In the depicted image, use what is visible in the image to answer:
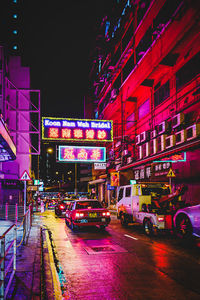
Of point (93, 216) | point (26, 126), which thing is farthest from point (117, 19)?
point (93, 216)

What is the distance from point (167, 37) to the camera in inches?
815

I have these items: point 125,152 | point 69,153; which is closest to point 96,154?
point 69,153

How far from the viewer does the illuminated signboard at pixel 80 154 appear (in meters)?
24.1

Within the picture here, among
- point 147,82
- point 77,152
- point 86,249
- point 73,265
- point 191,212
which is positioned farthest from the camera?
point 147,82

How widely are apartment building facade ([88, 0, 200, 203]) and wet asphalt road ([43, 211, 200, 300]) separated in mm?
6642

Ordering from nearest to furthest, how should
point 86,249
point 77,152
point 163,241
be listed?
point 86,249 < point 163,241 < point 77,152

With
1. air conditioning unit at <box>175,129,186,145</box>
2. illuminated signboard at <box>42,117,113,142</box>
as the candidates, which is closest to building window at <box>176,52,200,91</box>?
air conditioning unit at <box>175,129,186,145</box>

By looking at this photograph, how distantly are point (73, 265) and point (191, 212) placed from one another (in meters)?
5.26

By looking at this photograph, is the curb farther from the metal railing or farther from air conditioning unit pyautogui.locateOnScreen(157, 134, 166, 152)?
air conditioning unit pyautogui.locateOnScreen(157, 134, 166, 152)

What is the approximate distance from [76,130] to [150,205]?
33.1ft

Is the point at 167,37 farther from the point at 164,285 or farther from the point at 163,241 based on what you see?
the point at 164,285

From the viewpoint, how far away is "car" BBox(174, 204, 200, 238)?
33.9ft

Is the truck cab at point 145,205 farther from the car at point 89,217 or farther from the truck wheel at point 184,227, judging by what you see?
the car at point 89,217

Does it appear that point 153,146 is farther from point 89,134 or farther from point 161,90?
point 161,90
